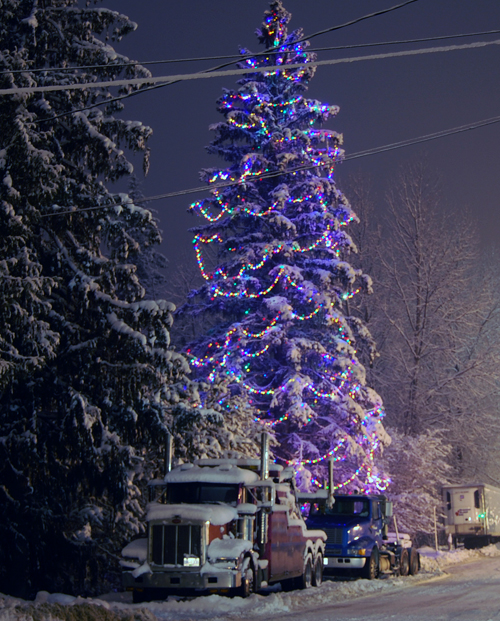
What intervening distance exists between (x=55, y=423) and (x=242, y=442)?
8.61 meters

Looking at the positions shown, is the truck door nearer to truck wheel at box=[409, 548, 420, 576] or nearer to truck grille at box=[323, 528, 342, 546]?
truck wheel at box=[409, 548, 420, 576]

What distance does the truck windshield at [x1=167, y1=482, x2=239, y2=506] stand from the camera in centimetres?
1587

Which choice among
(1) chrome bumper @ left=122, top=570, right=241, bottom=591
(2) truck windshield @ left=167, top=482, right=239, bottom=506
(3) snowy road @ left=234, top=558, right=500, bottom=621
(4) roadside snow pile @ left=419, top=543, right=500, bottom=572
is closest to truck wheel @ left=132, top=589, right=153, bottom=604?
(1) chrome bumper @ left=122, top=570, right=241, bottom=591

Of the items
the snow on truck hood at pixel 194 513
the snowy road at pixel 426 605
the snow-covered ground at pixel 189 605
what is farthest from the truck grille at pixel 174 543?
the snowy road at pixel 426 605

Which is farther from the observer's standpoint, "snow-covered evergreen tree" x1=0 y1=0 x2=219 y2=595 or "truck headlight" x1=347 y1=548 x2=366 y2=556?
"truck headlight" x1=347 y1=548 x2=366 y2=556

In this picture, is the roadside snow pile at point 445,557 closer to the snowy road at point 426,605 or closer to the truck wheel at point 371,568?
the truck wheel at point 371,568

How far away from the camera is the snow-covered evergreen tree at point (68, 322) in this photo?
16.0m

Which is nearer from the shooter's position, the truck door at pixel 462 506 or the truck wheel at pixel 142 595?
the truck wheel at pixel 142 595

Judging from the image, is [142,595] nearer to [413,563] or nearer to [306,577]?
[306,577]

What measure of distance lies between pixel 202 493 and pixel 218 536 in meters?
1.28

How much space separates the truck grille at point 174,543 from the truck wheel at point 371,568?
7703 mm

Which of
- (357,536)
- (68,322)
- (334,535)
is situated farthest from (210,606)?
(357,536)

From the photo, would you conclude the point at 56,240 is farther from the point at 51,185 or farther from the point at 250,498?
the point at 250,498

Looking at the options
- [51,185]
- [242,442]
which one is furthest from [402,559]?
[51,185]
